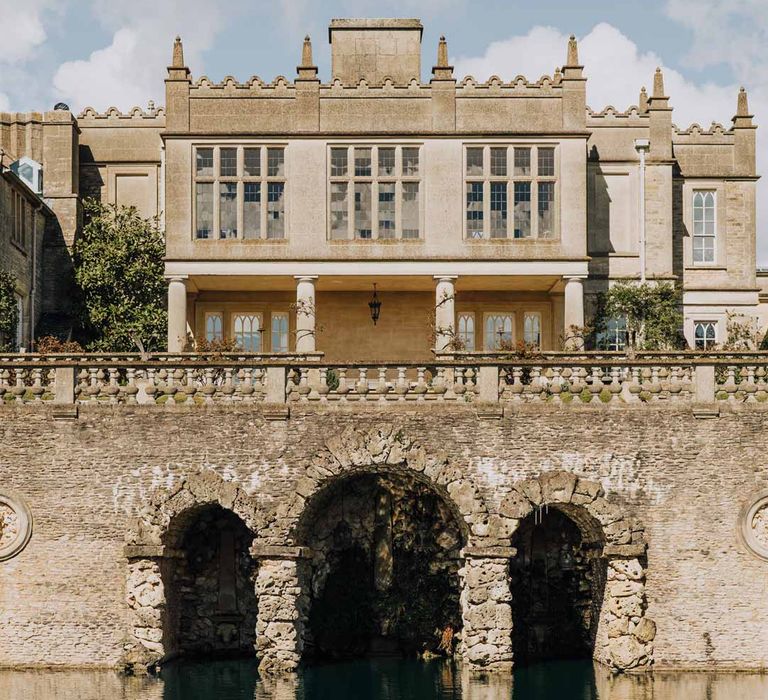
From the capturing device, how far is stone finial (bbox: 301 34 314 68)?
45.8 meters

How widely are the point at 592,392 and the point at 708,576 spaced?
16.3ft

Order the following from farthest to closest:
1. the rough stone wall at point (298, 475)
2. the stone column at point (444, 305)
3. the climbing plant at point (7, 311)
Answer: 1. the stone column at point (444, 305)
2. the climbing plant at point (7, 311)
3. the rough stone wall at point (298, 475)

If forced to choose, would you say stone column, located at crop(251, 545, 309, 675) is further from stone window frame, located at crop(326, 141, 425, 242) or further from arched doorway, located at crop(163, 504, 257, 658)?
stone window frame, located at crop(326, 141, 425, 242)

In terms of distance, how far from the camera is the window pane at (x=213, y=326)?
1882 inches

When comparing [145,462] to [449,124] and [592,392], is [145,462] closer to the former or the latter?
[592,392]

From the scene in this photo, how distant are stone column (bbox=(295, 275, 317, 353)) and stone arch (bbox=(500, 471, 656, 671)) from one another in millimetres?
12925

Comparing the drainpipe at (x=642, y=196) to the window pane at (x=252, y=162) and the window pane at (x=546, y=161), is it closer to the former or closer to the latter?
the window pane at (x=546, y=161)

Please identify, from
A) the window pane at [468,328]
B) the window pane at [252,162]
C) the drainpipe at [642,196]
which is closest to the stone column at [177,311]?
the window pane at [252,162]

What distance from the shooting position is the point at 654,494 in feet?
110

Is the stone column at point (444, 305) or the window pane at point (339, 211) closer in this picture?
the stone column at point (444, 305)

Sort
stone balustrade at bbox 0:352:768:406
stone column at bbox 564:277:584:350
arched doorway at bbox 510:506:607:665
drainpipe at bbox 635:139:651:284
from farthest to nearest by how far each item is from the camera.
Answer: drainpipe at bbox 635:139:651:284 → stone column at bbox 564:277:584:350 → arched doorway at bbox 510:506:607:665 → stone balustrade at bbox 0:352:768:406

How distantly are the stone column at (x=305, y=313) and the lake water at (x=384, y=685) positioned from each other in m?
13.0

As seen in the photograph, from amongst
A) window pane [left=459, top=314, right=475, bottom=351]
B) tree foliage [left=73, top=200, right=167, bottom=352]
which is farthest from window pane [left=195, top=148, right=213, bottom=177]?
window pane [left=459, top=314, right=475, bottom=351]

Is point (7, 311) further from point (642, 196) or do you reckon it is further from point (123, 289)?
point (642, 196)
